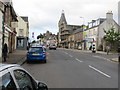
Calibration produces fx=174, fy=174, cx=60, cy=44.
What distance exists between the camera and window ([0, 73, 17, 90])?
231cm

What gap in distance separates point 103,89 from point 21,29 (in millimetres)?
40008

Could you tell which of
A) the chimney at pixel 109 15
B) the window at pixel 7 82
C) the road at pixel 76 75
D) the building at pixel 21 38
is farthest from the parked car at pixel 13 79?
the chimney at pixel 109 15

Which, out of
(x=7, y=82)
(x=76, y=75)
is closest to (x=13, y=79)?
(x=7, y=82)

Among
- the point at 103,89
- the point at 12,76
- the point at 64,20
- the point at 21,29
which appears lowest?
the point at 103,89

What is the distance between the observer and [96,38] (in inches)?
2009

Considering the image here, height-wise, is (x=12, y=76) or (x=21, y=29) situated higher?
(x=21, y=29)

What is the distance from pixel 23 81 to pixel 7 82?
566 millimetres

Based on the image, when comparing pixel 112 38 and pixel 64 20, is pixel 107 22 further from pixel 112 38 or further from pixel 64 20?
pixel 64 20

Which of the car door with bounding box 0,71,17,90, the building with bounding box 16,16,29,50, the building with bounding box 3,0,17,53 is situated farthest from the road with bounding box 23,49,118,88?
the building with bounding box 16,16,29,50

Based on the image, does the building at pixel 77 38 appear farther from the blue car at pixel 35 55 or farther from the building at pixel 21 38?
the blue car at pixel 35 55

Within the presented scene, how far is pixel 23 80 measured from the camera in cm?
297

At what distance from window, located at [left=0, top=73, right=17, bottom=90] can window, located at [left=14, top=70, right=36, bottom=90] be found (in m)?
0.20

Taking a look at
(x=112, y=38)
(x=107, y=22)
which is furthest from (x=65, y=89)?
(x=107, y=22)

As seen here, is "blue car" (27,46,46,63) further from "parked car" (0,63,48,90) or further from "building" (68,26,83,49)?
"building" (68,26,83,49)
